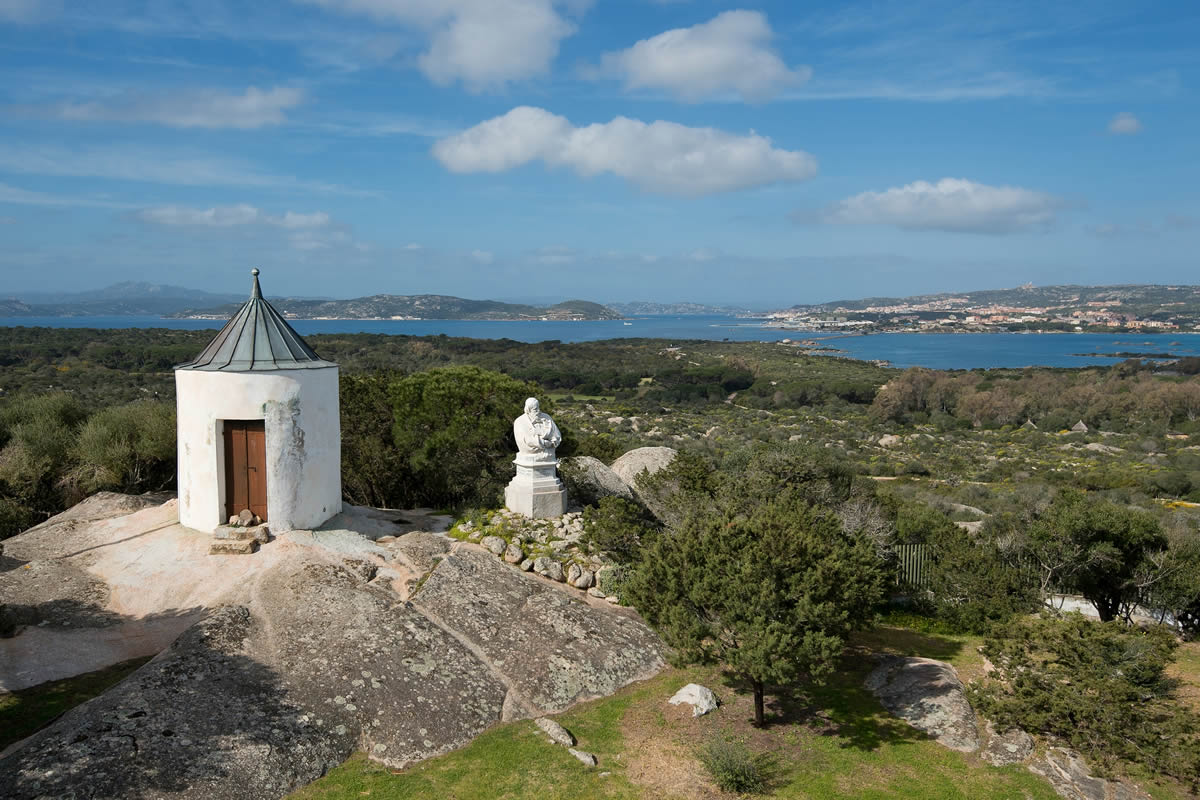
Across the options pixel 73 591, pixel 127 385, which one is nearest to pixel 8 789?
pixel 73 591

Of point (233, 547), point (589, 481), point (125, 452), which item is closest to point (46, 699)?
point (233, 547)

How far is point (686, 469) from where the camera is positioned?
1631 centimetres

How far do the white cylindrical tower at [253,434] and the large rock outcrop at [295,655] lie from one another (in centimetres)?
67

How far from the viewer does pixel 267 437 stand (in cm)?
1388

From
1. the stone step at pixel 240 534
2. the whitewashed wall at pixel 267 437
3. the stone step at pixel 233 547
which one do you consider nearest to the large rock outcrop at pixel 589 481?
the whitewashed wall at pixel 267 437

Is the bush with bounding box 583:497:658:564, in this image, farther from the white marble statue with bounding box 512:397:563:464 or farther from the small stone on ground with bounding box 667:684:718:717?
the small stone on ground with bounding box 667:684:718:717

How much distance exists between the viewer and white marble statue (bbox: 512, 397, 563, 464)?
50.8 ft

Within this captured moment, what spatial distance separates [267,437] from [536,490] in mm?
5224

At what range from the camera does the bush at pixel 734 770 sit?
888 centimetres

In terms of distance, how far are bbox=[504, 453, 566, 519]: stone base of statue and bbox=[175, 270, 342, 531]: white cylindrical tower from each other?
3.79 m

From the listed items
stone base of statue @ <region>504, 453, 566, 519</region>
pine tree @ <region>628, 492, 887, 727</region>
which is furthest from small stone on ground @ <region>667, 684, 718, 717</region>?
stone base of statue @ <region>504, 453, 566, 519</region>

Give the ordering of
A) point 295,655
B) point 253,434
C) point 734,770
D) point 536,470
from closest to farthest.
A: point 734,770, point 295,655, point 253,434, point 536,470

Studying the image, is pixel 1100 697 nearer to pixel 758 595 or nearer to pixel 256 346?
pixel 758 595

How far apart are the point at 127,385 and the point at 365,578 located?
4306cm
